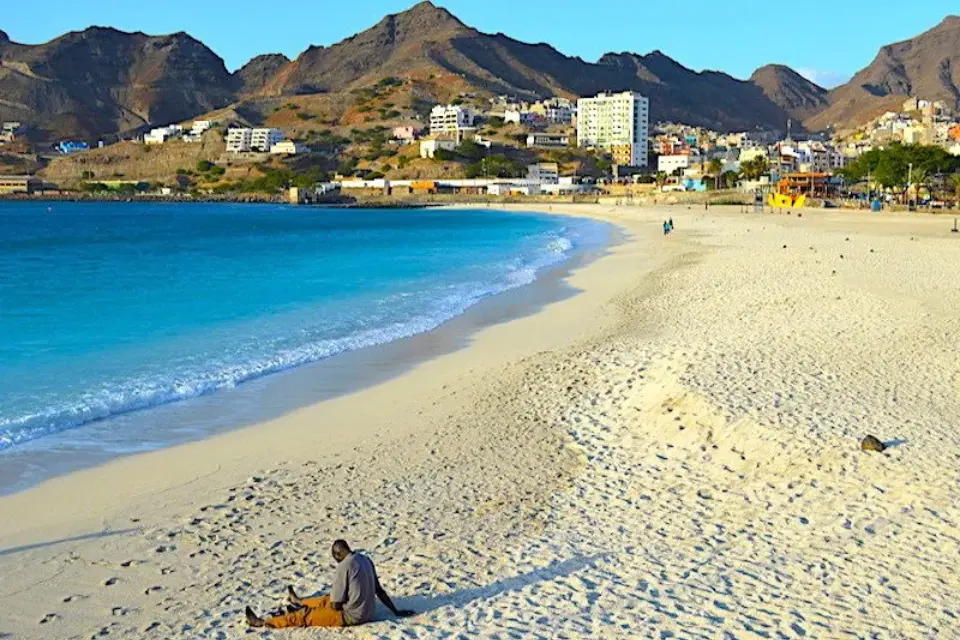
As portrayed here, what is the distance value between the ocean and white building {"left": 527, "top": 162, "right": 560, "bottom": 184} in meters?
79.0

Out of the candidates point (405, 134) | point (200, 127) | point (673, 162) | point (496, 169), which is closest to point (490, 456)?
point (496, 169)

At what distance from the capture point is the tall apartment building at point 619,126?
154m

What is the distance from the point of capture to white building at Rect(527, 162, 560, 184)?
4869 inches

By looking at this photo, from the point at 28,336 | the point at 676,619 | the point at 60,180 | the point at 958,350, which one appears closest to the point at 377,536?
the point at 676,619

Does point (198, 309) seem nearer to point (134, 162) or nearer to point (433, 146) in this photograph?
point (433, 146)

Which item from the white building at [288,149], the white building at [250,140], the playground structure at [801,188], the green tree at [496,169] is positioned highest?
the white building at [250,140]

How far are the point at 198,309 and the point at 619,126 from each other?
146m

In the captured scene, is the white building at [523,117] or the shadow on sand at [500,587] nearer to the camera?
the shadow on sand at [500,587]

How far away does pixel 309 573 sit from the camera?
577 cm

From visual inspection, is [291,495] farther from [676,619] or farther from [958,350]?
[958,350]

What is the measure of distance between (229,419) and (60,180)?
159 m

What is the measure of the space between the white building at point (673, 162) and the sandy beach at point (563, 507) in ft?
408

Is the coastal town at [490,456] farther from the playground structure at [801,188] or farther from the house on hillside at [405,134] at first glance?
the house on hillside at [405,134]

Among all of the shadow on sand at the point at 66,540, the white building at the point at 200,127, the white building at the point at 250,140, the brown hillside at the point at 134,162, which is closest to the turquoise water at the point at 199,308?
the shadow on sand at the point at 66,540
